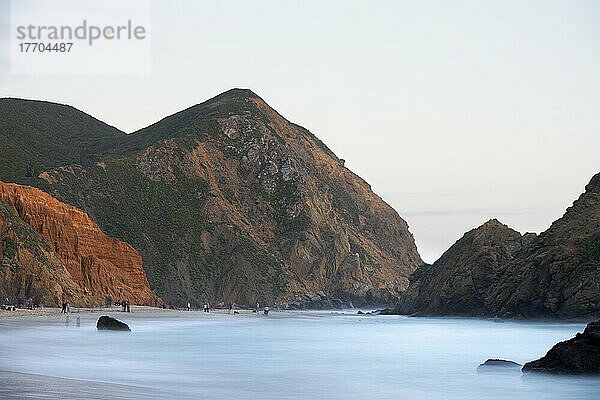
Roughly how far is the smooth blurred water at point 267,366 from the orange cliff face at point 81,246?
35.2 m

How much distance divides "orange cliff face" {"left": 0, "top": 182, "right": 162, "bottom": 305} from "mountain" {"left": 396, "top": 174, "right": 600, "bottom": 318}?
29.9 metres

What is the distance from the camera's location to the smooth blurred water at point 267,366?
18.0 meters

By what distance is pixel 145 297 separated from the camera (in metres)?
89.6

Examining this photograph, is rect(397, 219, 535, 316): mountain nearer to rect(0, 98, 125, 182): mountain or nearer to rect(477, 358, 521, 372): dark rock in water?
rect(477, 358, 521, 372): dark rock in water

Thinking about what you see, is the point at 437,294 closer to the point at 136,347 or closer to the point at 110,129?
the point at 136,347

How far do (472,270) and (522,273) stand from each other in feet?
29.6

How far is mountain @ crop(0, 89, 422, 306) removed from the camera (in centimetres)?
11638

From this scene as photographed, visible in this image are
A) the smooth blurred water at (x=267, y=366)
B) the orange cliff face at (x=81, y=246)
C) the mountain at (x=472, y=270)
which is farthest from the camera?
the orange cliff face at (x=81, y=246)

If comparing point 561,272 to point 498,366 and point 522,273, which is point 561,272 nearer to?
point 522,273

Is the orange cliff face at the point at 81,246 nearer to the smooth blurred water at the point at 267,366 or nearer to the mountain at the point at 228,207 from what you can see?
the mountain at the point at 228,207

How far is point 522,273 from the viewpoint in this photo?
59.4 meters

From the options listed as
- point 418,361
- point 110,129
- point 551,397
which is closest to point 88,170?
point 110,129

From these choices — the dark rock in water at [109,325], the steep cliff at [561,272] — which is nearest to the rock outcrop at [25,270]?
the dark rock in water at [109,325]

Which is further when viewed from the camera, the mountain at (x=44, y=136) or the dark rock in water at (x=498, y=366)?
the mountain at (x=44, y=136)
